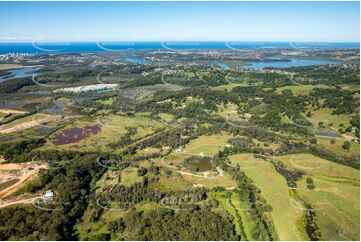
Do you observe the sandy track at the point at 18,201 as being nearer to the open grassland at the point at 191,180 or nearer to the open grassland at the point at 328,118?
the open grassland at the point at 191,180

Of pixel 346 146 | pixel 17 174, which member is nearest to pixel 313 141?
pixel 346 146

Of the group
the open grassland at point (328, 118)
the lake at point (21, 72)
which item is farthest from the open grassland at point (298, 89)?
the lake at point (21, 72)

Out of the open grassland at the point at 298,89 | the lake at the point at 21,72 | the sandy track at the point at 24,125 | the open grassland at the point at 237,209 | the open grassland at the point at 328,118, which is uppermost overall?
the open grassland at the point at 298,89

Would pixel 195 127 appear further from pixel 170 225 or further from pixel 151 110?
pixel 170 225

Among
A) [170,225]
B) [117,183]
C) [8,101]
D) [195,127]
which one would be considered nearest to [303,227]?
[170,225]

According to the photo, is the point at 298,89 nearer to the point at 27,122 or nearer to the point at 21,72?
the point at 27,122

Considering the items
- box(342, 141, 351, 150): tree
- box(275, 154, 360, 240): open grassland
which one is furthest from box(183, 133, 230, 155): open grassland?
box(342, 141, 351, 150): tree
